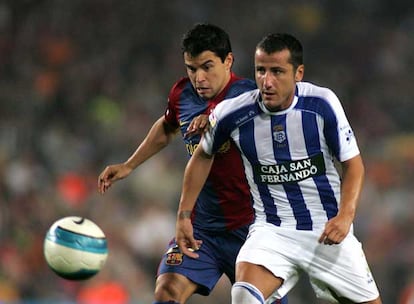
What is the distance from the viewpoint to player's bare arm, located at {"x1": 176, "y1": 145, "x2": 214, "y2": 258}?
4.92 m

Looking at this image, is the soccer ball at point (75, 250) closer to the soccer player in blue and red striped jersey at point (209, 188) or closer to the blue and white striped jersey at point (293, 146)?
the soccer player in blue and red striped jersey at point (209, 188)

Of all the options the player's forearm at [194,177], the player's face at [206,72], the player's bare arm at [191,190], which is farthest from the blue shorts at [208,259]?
the player's face at [206,72]

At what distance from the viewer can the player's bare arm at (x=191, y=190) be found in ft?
16.1

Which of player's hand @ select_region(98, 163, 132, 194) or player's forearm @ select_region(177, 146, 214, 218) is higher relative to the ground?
player's forearm @ select_region(177, 146, 214, 218)

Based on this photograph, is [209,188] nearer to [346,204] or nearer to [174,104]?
[174,104]

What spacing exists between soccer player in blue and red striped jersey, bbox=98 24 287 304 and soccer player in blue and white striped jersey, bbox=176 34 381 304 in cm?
22

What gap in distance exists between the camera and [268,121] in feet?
15.8

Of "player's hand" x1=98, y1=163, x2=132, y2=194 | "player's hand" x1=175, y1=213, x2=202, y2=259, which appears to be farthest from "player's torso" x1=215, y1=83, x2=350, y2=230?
"player's hand" x1=98, y1=163, x2=132, y2=194

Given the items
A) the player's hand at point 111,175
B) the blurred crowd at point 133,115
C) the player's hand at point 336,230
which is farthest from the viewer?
the blurred crowd at point 133,115

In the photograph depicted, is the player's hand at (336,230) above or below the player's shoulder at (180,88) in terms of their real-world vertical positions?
below

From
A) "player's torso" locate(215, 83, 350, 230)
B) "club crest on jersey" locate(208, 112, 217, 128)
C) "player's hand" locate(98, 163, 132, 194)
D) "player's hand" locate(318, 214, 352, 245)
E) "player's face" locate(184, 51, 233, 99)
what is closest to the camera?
"player's hand" locate(318, 214, 352, 245)

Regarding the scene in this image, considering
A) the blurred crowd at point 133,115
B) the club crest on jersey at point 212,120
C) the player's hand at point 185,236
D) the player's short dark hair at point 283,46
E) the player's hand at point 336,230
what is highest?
the player's short dark hair at point 283,46

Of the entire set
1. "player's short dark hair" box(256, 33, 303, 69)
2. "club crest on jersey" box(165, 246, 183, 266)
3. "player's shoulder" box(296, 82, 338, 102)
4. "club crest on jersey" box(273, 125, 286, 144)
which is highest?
"player's short dark hair" box(256, 33, 303, 69)

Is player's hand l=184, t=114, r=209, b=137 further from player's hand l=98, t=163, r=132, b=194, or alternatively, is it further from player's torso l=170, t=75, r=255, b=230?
player's hand l=98, t=163, r=132, b=194
